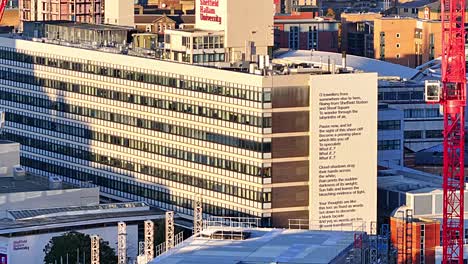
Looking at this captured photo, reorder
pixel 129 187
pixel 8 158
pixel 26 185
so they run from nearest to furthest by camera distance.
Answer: pixel 26 185 < pixel 8 158 < pixel 129 187

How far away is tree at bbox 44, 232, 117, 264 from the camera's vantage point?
151m

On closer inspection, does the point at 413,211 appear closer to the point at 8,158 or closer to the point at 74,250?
the point at 74,250

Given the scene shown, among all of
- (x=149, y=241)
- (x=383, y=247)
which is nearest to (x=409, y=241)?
(x=383, y=247)

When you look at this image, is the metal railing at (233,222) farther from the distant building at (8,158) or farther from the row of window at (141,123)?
the distant building at (8,158)

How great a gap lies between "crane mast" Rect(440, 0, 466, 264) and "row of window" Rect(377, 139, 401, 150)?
19.7 metres

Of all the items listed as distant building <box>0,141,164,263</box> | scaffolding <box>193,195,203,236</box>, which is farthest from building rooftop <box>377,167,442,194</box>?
distant building <box>0,141,164,263</box>

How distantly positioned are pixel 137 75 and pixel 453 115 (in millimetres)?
25420

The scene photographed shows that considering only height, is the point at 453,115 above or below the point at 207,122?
above

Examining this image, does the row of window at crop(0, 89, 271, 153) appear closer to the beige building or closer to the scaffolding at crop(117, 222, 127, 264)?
the beige building

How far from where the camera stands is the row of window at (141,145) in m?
158

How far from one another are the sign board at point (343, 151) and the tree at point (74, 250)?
13.5 metres

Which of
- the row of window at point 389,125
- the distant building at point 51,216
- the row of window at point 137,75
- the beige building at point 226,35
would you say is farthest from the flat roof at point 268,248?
the row of window at point 389,125

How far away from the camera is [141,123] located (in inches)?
6737

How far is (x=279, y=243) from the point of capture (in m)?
136
